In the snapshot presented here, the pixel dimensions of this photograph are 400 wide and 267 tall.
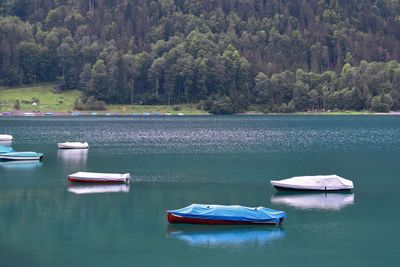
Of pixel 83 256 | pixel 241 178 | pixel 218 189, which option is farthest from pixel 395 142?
pixel 83 256

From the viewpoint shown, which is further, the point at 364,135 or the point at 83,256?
the point at 364,135

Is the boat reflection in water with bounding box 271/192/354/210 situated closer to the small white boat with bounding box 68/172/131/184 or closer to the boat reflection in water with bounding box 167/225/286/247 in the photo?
the boat reflection in water with bounding box 167/225/286/247

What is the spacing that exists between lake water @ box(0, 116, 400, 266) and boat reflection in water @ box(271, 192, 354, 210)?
11 centimetres

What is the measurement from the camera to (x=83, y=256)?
49.4 m

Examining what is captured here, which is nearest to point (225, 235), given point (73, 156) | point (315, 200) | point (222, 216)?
point (222, 216)

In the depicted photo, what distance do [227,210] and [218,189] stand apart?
19284 mm

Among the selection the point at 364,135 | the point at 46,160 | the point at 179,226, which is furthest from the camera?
the point at 364,135

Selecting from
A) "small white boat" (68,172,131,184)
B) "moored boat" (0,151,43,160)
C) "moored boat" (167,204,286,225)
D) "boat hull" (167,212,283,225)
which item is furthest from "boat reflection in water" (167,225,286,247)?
"moored boat" (0,151,43,160)

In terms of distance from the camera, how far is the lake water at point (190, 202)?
50219 millimetres

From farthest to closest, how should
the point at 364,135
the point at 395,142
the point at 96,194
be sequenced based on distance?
1. the point at 364,135
2. the point at 395,142
3. the point at 96,194

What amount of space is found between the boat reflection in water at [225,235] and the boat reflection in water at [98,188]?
19727 millimetres

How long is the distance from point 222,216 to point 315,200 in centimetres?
1645

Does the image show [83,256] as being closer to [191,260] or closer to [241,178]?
[191,260]

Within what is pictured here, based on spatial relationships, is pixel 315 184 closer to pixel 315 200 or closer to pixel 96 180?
→ pixel 315 200
